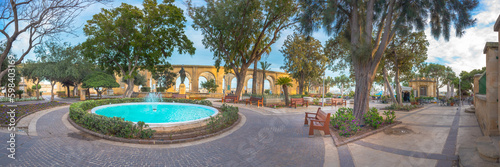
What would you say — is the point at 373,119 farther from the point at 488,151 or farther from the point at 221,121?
the point at 221,121

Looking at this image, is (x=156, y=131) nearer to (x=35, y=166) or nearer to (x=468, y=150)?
(x=35, y=166)

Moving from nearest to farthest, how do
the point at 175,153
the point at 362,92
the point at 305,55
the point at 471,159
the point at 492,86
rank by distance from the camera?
the point at 471,159 → the point at 175,153 → the point at 492,86 → the point at 362,92 → the point at 305,55

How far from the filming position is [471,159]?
3.72 meters

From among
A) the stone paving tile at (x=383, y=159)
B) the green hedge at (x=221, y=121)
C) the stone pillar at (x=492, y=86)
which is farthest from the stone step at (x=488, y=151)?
the green hedge at (x=221, y=121)

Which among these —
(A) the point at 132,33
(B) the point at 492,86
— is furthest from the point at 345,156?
(A) the point at 132,33

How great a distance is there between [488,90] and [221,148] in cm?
742

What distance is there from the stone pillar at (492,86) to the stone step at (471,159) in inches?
67.1

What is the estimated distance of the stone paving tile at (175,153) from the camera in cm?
388

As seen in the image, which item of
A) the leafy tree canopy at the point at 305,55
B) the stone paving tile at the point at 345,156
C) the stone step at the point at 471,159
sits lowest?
the stone paving tile at the point at 345,156

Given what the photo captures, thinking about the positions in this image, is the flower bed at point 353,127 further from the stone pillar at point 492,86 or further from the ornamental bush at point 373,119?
the stone pillar at point 492,86

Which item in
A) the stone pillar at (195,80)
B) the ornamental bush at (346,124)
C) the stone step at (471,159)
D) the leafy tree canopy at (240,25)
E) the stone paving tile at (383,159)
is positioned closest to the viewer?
the stone step at (471,159)

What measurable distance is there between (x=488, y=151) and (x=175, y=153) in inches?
246

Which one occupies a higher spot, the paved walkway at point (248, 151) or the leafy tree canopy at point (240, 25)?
the leafy tree canopy at point (240, 25)

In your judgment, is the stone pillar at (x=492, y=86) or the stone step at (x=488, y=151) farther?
the stone pillar at (x=492, y=86)
